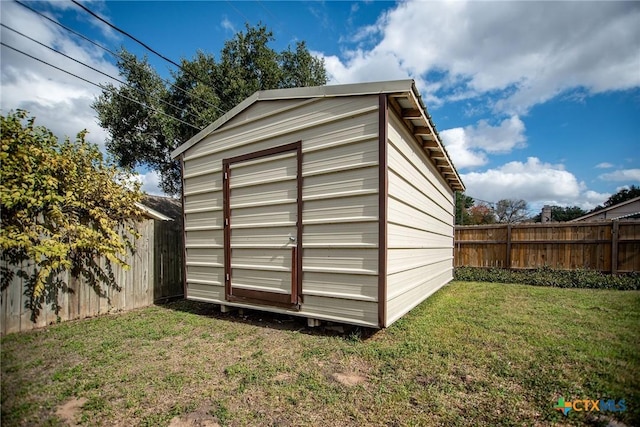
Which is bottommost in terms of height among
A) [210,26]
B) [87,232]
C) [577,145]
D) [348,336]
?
[348,336]

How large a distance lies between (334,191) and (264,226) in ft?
4.11

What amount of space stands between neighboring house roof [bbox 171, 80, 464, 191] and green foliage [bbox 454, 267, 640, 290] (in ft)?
15.2

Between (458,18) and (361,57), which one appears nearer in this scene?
(458,18)

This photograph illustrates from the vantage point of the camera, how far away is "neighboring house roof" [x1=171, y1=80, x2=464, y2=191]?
3361 mm

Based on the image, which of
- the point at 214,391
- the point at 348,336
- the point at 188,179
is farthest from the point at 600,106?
the point at 188,179

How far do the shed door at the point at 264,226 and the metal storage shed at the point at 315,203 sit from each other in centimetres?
2

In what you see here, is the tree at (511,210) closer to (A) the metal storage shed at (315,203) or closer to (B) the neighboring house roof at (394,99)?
(B) the neighboring house roof at (394,99)

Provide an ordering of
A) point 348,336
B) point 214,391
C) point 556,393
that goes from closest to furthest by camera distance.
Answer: point 556,393, point 214,391, point 348,336

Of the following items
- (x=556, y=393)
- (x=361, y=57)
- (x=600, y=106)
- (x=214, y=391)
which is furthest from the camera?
(x=361, y=57)

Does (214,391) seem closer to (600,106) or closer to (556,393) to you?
(556,393)

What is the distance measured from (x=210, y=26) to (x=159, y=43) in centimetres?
100

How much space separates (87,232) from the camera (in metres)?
4.35

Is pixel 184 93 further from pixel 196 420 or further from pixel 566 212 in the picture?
pixel 566 212

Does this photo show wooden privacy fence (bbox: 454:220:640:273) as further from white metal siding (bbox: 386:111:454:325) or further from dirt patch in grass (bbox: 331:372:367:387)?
dirt patch in grass (bbox: 331:372:367:387)
